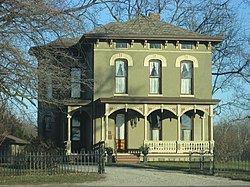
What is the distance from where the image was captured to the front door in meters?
33.3

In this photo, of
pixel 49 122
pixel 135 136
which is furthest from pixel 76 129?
pixel 135 136

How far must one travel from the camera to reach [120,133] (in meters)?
33.4

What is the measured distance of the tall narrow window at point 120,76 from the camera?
1305 inches

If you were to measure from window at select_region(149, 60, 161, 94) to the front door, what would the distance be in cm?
263

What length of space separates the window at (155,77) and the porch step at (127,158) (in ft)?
15.1

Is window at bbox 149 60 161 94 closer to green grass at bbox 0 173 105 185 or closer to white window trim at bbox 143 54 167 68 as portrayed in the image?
white window trim at bbox 143 54 167 68

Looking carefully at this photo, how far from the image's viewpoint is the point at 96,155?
22062 millimetres

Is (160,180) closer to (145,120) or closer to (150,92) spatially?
(145,120)

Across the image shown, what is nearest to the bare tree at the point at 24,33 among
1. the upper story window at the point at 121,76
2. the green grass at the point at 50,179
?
the green grass at the point at 50,179

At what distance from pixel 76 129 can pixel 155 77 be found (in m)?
6.52

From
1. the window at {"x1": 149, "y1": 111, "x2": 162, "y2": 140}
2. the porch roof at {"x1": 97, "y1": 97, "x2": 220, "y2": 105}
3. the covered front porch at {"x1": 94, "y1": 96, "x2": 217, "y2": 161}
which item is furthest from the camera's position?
the window at {"x1": 149, "y1": 111, "x2": 162, "y2": 140}

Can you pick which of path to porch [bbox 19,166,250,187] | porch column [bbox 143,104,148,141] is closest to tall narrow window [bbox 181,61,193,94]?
porch column [bbox 143,104,148,141]

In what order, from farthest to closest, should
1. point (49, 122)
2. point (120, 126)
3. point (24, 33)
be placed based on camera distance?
point (49, 122) < point (120, 126) < point (24, 33)

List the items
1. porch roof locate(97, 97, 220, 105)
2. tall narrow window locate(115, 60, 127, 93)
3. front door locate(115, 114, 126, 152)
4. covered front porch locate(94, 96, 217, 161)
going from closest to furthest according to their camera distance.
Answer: porch roof locate(97, 97, 220, 105)
covered front porch locate(94, 96, 217, 161)
tall narrow window locate(115, 60, 127, 93)
front door locate(115, 114, 126, 152)
